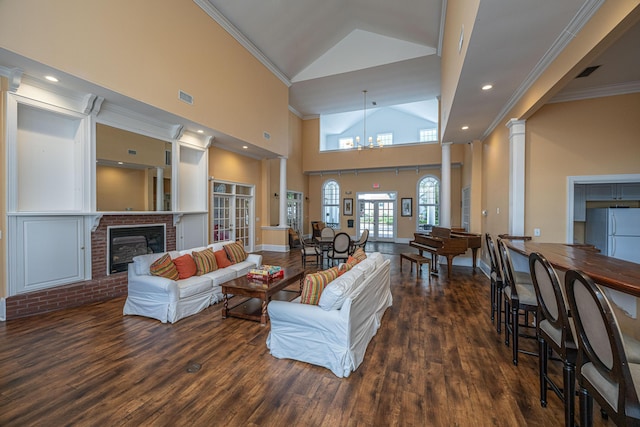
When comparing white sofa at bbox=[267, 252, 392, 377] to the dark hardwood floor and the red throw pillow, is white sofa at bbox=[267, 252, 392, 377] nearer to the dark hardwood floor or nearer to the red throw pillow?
the dark hardwood floor

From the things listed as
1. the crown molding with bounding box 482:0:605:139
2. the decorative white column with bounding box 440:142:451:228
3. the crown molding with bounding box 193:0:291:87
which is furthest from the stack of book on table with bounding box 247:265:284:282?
the decorative white column with bounding box 440:142:451:228

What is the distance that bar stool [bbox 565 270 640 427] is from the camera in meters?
1.05

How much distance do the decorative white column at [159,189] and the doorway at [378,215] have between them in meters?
8.30

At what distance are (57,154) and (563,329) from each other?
5.91 m

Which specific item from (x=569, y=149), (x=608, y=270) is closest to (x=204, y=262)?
(x=608, y=270)

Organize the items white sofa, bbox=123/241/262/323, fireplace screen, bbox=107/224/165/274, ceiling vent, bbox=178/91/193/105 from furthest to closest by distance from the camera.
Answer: ceiling vent, bbox=178/91/193/105 → fireplace screen, bbox=107/224/165/274 → white sofa, bbox=123/241/262/323

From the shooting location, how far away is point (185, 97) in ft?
15.7

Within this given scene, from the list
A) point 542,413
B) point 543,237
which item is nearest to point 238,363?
point 542,413

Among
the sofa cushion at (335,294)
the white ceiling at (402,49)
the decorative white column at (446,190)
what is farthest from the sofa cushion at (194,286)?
the decorative white column at (446,190)

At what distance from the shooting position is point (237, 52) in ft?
19.7

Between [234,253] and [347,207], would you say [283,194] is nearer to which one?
[347,207]

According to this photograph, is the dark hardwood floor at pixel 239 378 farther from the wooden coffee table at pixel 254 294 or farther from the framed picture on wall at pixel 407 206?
the framed picture on wall at pixel 407 206

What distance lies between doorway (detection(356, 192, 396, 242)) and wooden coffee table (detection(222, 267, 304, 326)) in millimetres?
8424

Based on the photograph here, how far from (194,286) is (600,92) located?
6401 mm
